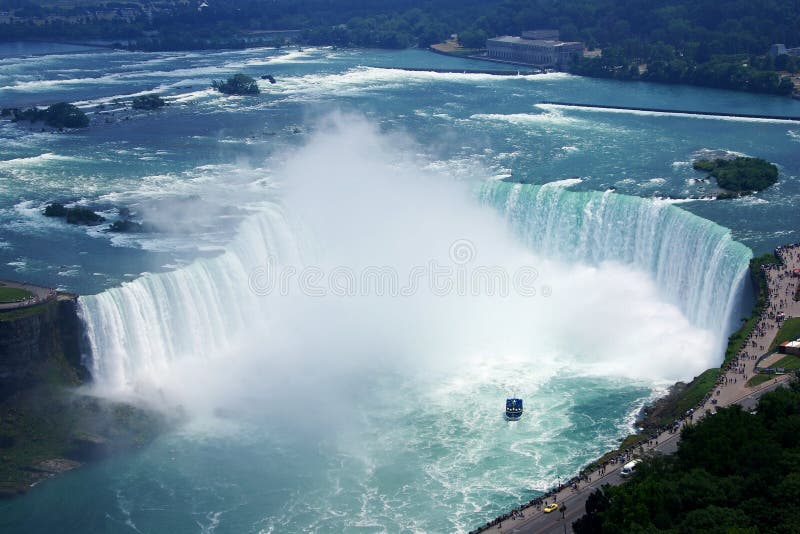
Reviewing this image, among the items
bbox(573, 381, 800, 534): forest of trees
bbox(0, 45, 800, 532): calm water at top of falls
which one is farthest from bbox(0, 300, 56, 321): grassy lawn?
bbox(573, 381, 800, 534): forest of trees

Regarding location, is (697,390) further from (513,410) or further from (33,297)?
(33,297)

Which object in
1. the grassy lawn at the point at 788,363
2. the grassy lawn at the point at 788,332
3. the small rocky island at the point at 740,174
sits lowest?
the grassy lawn at the point at 788,363

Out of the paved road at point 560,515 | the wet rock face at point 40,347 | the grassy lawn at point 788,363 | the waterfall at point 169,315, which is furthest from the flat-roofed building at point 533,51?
the paved road at point 560,515

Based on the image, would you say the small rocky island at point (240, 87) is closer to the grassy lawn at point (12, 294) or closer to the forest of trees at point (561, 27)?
the forest of trees at point (561, 27)

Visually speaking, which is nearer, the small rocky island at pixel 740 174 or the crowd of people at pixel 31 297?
the crowd of people at pixel 31 297

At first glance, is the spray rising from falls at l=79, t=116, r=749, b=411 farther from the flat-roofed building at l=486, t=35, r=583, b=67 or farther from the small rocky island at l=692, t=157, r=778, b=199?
the flat-roofed building at l=486, t=35, r=583, b=67

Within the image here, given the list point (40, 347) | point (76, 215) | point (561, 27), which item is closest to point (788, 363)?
point (40, 347)

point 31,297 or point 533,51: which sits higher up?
point 31,297
